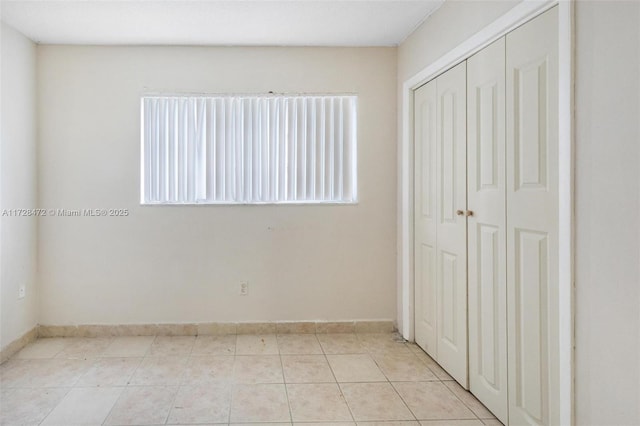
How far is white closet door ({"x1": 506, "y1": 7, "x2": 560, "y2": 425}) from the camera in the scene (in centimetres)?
178

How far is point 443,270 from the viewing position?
2822 millimetres

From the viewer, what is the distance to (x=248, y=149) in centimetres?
355

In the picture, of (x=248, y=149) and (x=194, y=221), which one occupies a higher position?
(x=248, y=149)

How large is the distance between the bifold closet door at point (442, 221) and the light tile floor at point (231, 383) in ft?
0.73

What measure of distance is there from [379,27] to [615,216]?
91.2 inches

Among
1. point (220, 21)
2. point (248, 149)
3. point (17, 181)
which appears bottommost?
point (17, 181)

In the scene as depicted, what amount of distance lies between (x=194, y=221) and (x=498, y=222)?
2.41 m

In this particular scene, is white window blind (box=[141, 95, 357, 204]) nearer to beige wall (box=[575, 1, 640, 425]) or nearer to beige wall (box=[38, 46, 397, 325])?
beige wall (box=[38, 46, 397, 325])

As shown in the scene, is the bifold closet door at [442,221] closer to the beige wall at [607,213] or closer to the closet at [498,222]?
the closet at [498,222]

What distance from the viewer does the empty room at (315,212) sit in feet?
5.32

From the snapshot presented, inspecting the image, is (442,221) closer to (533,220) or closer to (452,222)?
(452,222)

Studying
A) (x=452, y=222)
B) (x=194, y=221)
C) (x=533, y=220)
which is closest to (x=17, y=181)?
(x=194, y=221)

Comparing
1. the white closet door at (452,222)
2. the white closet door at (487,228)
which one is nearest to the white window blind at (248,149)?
the white closet door at (452,222)

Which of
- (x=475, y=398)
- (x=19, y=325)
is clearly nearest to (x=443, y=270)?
(x=475, y=398)
